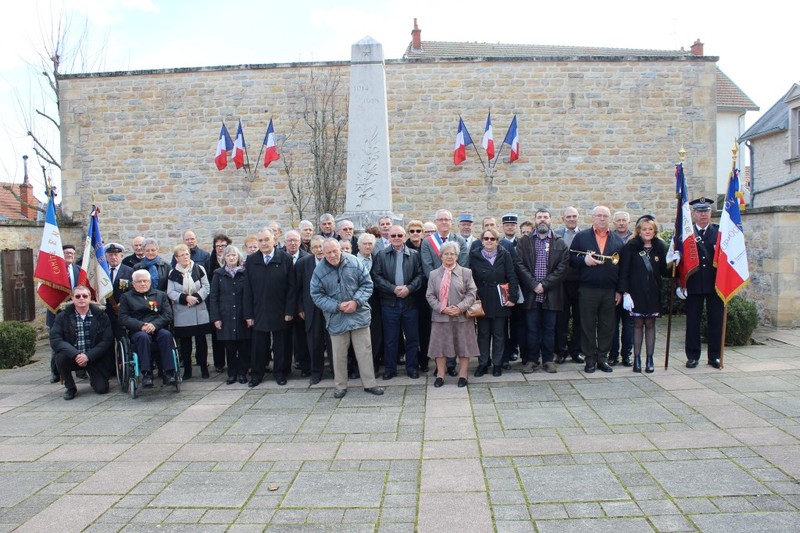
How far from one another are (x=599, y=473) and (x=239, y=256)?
188 inches

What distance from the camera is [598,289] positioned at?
22.6ft

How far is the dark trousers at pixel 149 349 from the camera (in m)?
6.61

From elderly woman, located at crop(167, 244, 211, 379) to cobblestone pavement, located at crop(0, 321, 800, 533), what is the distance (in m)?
0.84

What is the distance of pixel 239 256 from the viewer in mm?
7293

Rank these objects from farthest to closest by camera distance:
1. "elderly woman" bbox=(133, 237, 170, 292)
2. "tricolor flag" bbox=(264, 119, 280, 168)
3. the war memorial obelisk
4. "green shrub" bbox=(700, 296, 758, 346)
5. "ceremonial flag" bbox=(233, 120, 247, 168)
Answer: "ceremonial flag" bbox=(233, 120, 247, 168) < "tricolor flag" bbox=(264, 119, 280, 168) < the war memorial obelisk < "green shrub" bbox=(700, 296, 758, 346) < "elderly woman" bbox=(133, 237, 170, 292)

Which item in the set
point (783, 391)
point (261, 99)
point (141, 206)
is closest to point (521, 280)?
point (783, 391)

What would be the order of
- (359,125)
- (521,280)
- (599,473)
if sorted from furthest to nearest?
(359,125) → (521,280) → (599,473)

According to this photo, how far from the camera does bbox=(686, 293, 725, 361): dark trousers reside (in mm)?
6980

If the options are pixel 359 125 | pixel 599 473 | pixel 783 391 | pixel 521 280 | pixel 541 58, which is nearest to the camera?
pixel 599 473

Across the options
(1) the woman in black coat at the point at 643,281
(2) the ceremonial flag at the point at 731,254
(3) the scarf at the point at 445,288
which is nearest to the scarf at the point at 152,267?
(3) the scarf at the point at 445,288

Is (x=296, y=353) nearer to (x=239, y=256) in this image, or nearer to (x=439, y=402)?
(x=239, y=256)

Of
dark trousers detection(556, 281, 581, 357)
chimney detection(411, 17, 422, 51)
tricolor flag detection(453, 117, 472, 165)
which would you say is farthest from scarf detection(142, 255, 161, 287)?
chimney detection(411, 17, 422, 51)

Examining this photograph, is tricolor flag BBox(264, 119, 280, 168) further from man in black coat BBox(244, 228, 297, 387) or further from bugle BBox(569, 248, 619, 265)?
bugle BBox(569, 248, 619, 265)

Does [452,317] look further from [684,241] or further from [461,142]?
[461,142]
